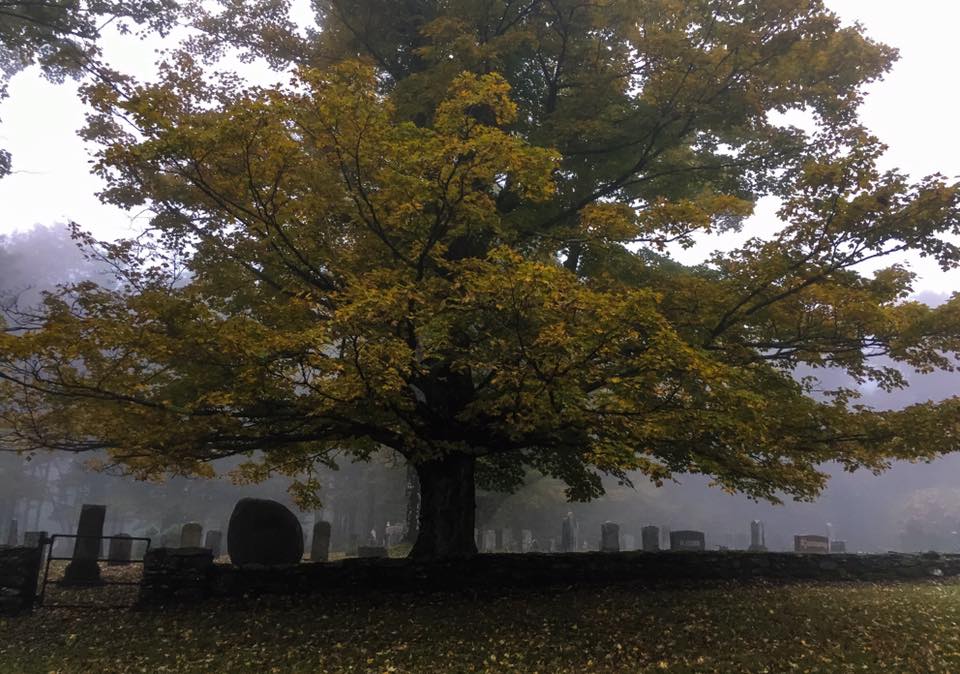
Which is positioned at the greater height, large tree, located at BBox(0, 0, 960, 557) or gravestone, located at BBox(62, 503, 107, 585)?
large tree, located at BBox(0, 0, 960, 557)

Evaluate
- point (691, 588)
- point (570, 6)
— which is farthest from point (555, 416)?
point (570, 6)

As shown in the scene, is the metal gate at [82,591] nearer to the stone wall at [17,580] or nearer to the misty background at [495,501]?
the stone wall at [17,580]

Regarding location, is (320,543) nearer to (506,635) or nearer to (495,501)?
(495,501)

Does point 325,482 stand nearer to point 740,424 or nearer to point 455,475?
point 455,475

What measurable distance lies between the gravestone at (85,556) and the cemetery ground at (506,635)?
7.93ft

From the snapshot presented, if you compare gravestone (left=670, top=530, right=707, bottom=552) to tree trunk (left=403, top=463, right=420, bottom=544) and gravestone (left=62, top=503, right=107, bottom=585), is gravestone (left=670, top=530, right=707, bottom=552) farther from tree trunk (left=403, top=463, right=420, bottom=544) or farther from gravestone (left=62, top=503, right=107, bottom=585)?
gravestone (left=62, top=503, right=107, bottom=585)

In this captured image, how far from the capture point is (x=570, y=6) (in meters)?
9.77

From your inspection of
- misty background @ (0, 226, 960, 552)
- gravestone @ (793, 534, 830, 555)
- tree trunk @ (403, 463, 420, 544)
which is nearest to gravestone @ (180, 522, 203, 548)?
tree trunk @ (403, 463, 420, 544)

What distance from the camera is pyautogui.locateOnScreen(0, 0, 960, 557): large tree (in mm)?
7422

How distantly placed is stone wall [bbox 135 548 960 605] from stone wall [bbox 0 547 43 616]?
157 cm

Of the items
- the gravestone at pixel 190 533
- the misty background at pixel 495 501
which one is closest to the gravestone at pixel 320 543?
the gravestone at pixel 190 533

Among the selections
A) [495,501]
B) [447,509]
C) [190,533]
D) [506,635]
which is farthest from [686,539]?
[190,533]

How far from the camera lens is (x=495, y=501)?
2648 centimetres

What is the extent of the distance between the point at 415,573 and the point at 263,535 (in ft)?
15.5
